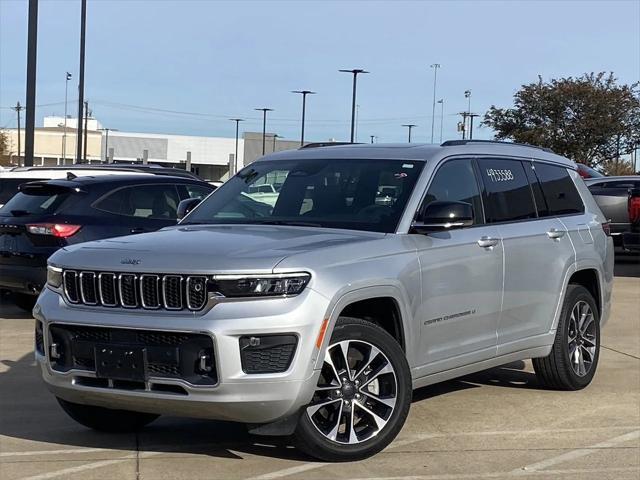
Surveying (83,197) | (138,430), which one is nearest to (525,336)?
(138,430)

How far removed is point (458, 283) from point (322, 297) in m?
1.39

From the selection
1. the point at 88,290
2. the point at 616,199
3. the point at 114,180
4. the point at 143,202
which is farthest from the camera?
the point at 616,199

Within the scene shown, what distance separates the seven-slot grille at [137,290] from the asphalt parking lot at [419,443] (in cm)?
95

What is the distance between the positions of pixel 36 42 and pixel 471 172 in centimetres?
1328

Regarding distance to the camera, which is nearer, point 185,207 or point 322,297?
point 322,297

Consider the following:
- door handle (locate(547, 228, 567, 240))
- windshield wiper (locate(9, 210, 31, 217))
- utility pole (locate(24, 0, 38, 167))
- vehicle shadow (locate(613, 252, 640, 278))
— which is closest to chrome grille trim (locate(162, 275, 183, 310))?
door handle (locate(547, 228, 567, 240))

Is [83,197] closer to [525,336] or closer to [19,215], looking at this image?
[19,215]

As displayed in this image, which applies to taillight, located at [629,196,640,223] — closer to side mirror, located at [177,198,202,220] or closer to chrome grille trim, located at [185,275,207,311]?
side mirror, located at [177,198,202,220]

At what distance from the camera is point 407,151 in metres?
6.53

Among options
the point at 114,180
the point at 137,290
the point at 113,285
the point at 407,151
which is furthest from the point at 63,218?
the point at 137,290

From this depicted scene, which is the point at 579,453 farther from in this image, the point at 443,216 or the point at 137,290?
the point at 137,290

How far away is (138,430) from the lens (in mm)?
6223

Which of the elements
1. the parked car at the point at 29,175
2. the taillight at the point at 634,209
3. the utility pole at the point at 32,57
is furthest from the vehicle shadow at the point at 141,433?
the utility pole at the point at 32,57

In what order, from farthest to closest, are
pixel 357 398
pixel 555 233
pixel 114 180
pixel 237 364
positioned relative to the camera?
1. pixel 114 180
2. pixel 555 233
3. pixel 357 398
4. pixel 237 364
